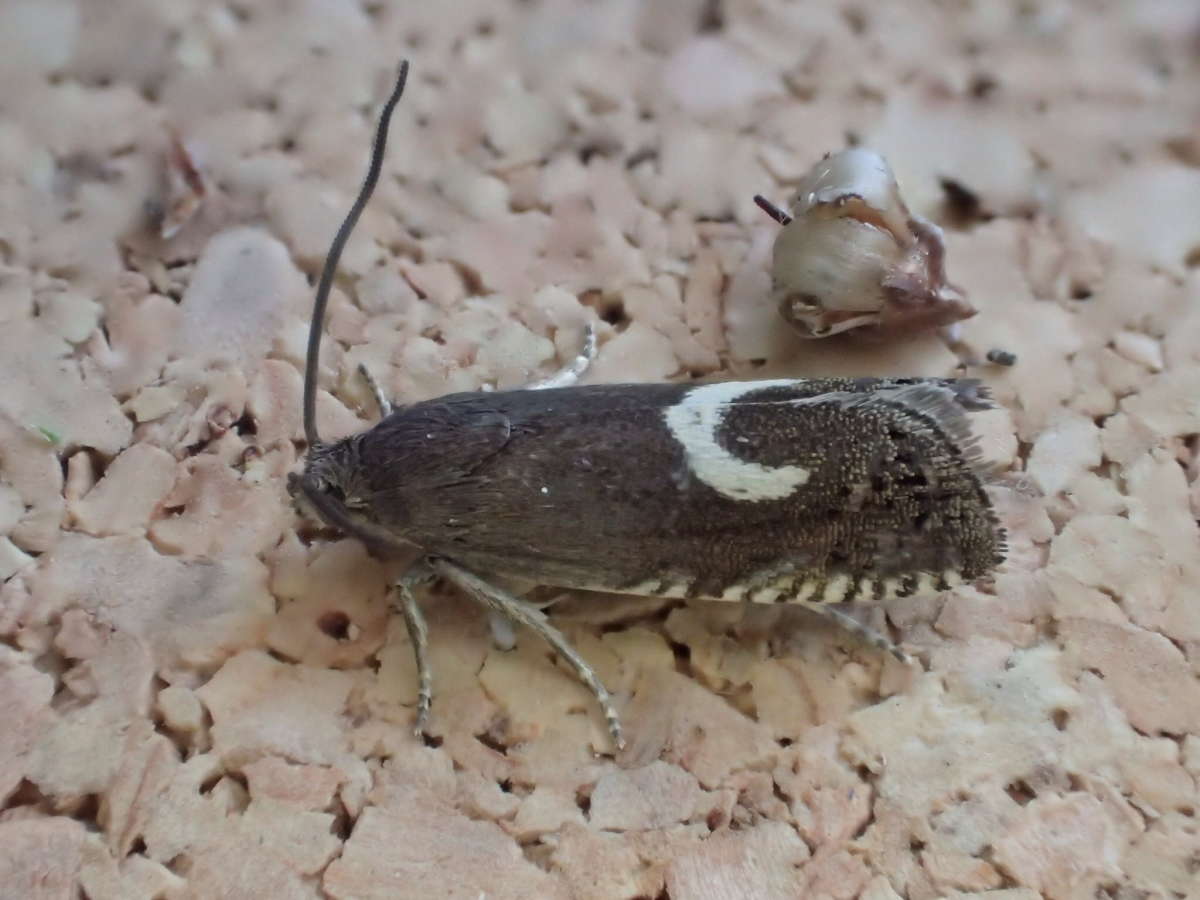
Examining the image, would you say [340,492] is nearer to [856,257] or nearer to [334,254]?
[334,254]

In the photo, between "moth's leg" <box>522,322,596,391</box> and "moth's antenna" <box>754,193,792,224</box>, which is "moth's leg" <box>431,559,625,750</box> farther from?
"moth's antenna" <box>754,193,792,224</box>

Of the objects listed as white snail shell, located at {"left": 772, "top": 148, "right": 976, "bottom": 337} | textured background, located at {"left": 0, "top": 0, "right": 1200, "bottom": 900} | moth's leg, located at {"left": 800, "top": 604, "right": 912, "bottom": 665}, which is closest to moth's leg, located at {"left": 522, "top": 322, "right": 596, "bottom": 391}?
textured background, located at {"left": 0, "top": 0, "right": 1200, "bottom": 900}

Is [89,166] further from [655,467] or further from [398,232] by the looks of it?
[655,467]

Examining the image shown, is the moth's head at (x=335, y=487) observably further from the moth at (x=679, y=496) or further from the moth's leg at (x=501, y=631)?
the moth's leg at (x=501, y=631)

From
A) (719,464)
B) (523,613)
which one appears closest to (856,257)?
(719,464)

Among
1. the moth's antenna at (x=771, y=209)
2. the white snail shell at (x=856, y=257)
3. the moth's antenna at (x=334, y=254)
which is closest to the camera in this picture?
the moth's antenna at (x=334, y=254)

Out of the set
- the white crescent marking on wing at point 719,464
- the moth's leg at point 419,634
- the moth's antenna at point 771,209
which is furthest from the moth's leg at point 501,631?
Answer: the moth's antenna at point 771,209
